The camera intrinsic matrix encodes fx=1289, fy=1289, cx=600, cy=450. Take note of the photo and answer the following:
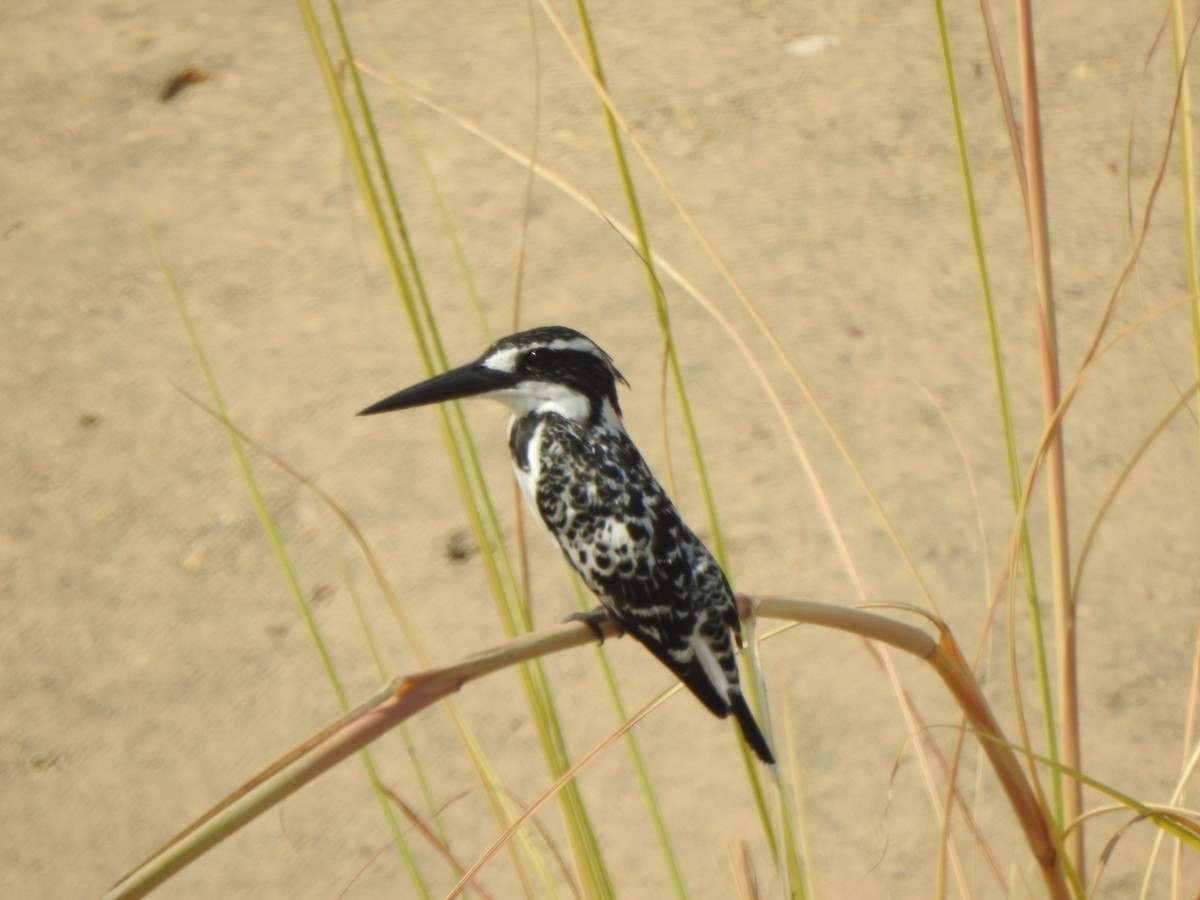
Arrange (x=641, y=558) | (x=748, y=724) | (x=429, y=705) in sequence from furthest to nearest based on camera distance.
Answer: (x=641, y=558), (x=748, y=724), (x=429, y=705)

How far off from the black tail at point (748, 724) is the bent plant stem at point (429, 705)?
284mm

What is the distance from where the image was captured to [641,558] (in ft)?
5.25

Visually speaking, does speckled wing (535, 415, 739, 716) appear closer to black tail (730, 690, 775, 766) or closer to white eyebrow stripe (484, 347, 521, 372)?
black tail (730, 690, 775, 766)

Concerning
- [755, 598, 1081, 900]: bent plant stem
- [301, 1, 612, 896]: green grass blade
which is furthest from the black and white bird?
[755, 598, 1081, 900]: bent plant stem

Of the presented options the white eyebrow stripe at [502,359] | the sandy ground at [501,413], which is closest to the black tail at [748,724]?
the sandy ground at [501,413]

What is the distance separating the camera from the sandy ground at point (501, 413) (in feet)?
8.00

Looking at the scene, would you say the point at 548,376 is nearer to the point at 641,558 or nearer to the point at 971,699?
the point at 641,558

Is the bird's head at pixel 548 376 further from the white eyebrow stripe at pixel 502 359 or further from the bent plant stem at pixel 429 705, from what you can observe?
the bent plant stem at pixel 429 705

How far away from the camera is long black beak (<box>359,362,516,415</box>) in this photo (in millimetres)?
1428

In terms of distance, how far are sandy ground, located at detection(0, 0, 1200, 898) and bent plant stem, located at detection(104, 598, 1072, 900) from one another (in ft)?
Answer: 2.50

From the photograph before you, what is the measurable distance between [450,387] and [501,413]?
5.28 ft

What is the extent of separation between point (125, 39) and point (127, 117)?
1.04 feet

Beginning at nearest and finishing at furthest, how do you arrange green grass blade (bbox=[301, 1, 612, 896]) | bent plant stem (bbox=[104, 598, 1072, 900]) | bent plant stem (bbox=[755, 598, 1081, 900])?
bent plant stem (bbox=[104, 598, 1072, 900]), bent plant stem (bbox=[755, 598, 1081, 900]), green grass blade (bbox=[301, 1, 612, 896])

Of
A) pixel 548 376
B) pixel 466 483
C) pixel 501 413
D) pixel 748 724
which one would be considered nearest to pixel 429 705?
pixel 466 483
